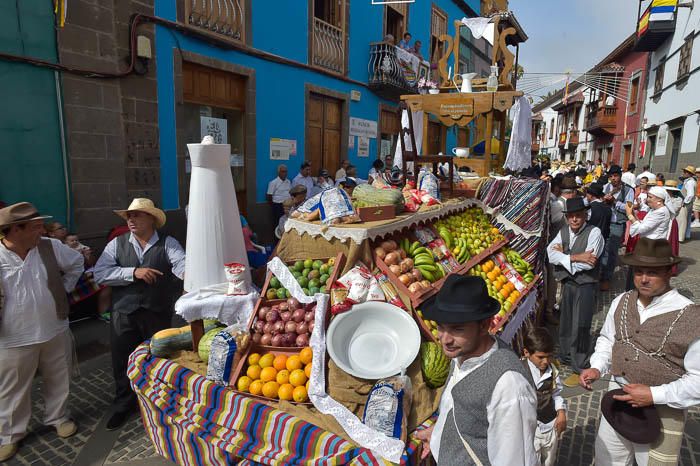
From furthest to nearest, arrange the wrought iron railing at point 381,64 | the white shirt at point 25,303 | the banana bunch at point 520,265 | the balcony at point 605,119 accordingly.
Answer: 1. the balcony at point 605,119
2. the wrought iron railing at point 381,64
3. the banana bunch at point 520,265
4. the white shirt at point 25,303

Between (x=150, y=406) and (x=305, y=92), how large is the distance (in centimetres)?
939

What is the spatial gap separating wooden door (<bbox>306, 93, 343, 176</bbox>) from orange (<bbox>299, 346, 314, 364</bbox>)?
8831mm

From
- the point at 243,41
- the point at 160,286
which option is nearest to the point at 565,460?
the point at 160,286

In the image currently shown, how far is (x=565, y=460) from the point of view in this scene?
3.40 meters

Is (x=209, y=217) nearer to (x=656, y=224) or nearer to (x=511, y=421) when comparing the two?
(x=511, y=421)

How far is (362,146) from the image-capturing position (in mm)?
14047

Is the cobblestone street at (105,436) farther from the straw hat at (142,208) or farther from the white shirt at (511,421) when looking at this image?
the white shirt at (511,421)

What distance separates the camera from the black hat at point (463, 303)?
1842 mm

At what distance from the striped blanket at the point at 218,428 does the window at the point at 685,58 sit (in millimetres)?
19905

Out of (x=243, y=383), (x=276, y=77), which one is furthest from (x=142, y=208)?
(x=276, y=77)

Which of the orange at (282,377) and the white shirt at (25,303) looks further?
the white shirt at (25,303)

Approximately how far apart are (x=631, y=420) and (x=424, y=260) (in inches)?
82.1

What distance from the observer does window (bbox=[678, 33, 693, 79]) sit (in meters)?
16.0

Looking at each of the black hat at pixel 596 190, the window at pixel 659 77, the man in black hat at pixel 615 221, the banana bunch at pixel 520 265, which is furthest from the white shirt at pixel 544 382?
the window at pixel 659 77
